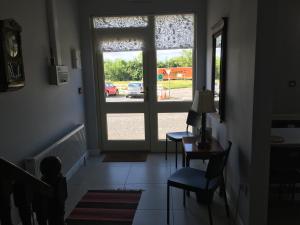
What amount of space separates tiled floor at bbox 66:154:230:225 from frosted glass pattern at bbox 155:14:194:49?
1880mm

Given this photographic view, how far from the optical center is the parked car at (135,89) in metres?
4.50

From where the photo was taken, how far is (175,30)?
427 centimetres

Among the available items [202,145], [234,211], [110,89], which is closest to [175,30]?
[110,89]

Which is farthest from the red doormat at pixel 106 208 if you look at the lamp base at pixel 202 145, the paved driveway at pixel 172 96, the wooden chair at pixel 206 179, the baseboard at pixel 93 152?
the paved driveway at pixel 172 96

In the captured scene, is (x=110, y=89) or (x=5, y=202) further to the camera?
(x=110, y=89)

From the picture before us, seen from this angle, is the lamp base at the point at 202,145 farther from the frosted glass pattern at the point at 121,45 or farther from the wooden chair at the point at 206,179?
the frosted glass pattern at the point at 121,45

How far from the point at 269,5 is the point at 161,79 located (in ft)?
8.77

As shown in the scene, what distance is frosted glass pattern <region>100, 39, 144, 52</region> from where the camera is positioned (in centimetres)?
431

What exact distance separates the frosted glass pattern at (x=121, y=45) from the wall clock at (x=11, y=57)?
2.03m

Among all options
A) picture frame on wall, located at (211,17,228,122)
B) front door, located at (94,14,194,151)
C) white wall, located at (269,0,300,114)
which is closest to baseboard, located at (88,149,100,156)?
front door, located at (94,14,194,151)

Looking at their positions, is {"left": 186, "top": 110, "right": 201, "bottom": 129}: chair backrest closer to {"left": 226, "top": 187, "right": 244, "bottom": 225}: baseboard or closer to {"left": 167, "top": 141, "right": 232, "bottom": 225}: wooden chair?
{"left": 167, "top": 141, "right": 232, "bottom": 225}: wooden chair

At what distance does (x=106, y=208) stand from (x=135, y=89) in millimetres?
2203

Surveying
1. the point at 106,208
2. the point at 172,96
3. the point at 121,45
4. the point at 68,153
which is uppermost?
the point at 121,45

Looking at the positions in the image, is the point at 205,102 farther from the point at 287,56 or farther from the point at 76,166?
the point at 76,166
